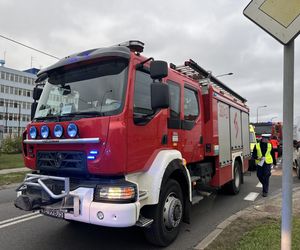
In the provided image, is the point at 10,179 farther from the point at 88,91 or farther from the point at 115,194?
the point at 115,194

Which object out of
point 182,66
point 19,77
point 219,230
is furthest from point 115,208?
point 19,77

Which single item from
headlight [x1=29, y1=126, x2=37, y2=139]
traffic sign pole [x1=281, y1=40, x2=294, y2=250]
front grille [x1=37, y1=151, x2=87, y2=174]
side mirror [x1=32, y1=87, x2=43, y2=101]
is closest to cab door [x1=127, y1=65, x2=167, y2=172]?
front grille [x1=37, y1=151, x2=87, y2=174]

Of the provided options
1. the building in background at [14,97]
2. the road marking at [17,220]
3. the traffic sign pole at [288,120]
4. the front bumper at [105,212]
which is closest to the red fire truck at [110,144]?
the front bumper at [105,212]

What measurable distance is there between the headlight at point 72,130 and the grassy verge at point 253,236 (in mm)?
2446

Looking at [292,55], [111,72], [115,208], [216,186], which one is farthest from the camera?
[216,186]

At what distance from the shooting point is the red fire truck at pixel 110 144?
4.55 m

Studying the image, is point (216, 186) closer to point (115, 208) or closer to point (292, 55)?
point (115, 208)

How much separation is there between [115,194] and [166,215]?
1269 millimetres

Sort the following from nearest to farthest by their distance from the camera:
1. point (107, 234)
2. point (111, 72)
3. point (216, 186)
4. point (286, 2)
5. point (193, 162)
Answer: point (286, 2) < point (111, 72) < point (107, 234) < point (193, 162) < point (216, 186)

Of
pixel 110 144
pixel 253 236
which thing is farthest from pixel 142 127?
pixel 253 236

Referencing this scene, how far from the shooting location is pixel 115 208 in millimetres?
4355

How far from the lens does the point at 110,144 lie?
4.53 metres

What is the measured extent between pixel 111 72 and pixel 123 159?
1.25 meters

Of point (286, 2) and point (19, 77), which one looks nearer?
point (286, 2)
